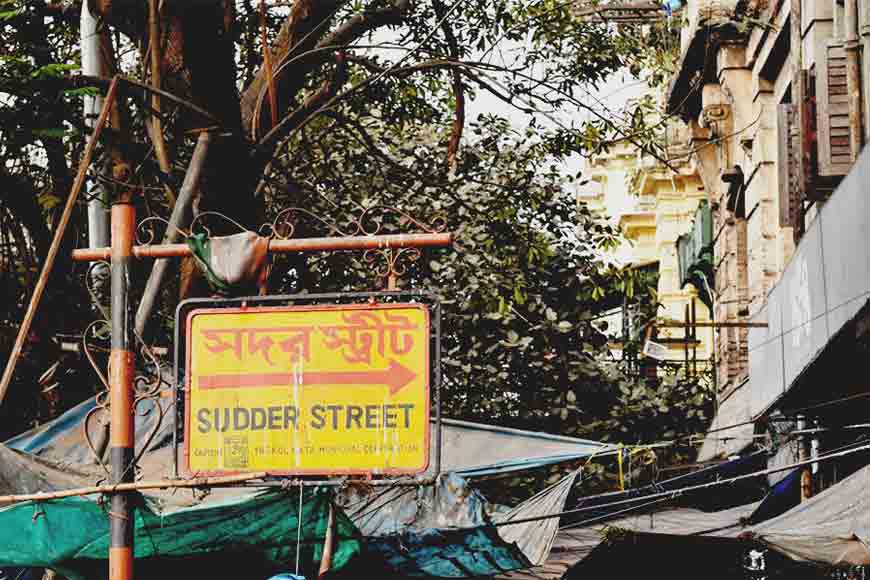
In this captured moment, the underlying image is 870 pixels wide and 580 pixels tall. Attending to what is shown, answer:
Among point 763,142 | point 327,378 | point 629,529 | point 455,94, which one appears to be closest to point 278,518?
point 327,378

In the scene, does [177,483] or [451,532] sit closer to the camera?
[177,483]

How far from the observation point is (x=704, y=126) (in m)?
21.0

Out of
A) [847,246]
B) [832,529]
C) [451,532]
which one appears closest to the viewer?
[832,529]

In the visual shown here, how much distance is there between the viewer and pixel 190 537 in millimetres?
10398

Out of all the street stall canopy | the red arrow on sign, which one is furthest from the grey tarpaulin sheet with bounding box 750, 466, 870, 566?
the red arrow on sign

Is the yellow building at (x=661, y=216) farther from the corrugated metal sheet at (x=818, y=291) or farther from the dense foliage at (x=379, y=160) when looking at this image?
the corrugated metal sheet at (x=818, y=291)

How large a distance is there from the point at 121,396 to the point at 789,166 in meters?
7.91

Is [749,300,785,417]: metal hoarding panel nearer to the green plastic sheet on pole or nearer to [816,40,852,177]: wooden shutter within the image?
[816,40,852,177]: wooden shutter

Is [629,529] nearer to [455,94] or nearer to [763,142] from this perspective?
[455,94]

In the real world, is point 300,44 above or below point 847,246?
above

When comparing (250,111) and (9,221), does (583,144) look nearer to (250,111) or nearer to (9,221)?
(250,111)

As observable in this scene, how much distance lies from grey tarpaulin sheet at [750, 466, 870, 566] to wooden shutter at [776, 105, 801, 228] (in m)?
4.34

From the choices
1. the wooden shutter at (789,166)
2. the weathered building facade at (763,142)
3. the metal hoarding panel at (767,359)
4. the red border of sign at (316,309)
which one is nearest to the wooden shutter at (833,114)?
the weathered building facade at (763,142)

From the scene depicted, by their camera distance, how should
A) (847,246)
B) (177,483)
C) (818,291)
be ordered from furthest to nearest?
(818,291) < (847,246) < (177,483)
